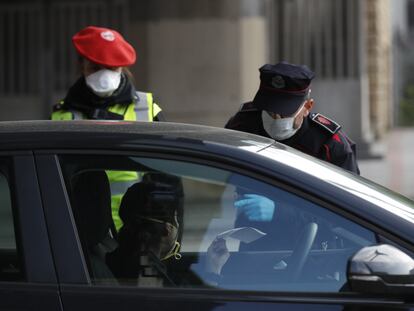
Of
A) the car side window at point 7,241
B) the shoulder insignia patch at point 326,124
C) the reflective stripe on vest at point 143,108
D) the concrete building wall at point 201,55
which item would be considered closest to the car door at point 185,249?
the car side window at point 7,241

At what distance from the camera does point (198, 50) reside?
14477 millimetres

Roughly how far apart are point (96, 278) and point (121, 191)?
469 mm

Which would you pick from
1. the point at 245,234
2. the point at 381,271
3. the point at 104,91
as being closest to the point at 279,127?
the point at 104,91

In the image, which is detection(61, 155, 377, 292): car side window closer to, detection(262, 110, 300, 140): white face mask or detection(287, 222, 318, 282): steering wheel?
detection(287, 222, 318, 282): steering wheel

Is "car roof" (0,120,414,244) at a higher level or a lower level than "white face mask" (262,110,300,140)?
higher

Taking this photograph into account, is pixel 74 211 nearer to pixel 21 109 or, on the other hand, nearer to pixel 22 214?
pixel 22 214

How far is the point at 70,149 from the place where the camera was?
3223 millimetres

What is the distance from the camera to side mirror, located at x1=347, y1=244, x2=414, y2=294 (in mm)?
2938

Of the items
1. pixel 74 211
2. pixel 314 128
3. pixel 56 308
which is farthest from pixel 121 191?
pixel 314 128

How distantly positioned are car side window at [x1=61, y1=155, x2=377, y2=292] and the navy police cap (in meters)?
1.18

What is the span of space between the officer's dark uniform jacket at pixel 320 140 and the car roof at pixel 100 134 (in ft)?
3.60

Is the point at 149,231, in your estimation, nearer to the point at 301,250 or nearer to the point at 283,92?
the point at 301,250

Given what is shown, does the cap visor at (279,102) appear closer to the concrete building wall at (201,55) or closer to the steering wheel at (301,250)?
the steering wheel at (301,250)

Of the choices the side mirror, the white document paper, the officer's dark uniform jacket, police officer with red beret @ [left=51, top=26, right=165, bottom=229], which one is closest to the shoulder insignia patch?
the officer's dark uniform jacket
